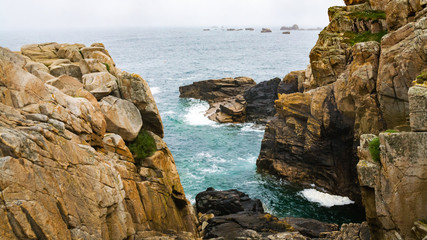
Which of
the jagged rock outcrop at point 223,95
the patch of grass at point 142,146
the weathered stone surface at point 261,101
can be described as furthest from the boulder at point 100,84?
the weathered stone surface at point 261,101

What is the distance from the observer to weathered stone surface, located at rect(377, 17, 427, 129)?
2748 cm

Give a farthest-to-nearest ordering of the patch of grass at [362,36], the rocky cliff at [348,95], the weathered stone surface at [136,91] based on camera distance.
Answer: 1. the patch of grass at [362,36]
2. the rocky cliff at [348,95]
3. the weathered stone surface at [136,91]

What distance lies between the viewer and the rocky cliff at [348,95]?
29.5m

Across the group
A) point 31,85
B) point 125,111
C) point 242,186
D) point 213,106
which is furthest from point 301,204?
point 213,106

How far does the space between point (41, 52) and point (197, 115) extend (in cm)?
4601

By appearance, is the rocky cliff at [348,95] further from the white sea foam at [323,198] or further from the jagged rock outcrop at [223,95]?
the jagged rock outcrop at [223,95]

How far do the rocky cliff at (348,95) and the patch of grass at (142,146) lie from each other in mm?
19739

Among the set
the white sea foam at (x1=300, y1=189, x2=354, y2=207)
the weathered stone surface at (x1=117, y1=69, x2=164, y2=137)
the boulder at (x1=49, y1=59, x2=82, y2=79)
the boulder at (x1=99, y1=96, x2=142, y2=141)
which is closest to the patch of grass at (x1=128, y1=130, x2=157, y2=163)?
the boulder at (x1=99, y1=96, x2=142, y2=141)

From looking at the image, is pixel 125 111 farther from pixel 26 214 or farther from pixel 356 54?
pixel 356 54

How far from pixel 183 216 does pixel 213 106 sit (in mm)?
50432

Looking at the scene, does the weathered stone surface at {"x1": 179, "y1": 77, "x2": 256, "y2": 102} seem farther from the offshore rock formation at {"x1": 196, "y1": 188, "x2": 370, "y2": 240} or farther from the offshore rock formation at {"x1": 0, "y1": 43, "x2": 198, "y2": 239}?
the offshore rock formation at {"x1": 0, "y1": 43, "x2": 198, "y2": 239}

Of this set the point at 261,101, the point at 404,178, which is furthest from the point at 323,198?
the point at 261,101

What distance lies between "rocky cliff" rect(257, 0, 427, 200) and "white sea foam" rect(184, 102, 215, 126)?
23.3 m

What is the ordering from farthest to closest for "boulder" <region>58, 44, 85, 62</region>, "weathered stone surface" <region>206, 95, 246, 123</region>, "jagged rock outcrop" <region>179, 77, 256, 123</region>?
"jagged rock outcrop" <region>179, 77, 256, 123</region>, "weathered stone surface" <region>206, 95, 246, 123</region>, "boulder" <region>58, 44, 85, 62</region>
